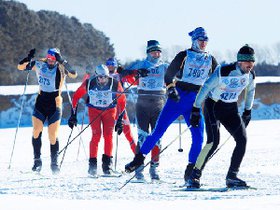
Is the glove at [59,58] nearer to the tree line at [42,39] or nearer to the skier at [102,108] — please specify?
the skier at [102,108]

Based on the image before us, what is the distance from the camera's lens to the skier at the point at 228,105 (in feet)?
31.4

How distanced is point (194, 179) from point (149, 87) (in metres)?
2.37

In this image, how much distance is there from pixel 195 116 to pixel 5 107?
65.9 ft

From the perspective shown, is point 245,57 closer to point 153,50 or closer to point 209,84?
point 209,84

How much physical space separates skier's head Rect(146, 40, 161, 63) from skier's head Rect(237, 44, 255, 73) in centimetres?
218

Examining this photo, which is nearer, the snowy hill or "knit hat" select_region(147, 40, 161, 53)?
"knit hat" select_region(147, 40, 161, 53)

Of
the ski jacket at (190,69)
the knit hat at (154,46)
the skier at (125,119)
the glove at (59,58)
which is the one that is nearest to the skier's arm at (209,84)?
the ski jacket at (190,69)

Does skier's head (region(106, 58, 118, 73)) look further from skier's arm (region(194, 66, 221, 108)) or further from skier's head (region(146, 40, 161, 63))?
skier's arm (region(194, 66, 221, 108))

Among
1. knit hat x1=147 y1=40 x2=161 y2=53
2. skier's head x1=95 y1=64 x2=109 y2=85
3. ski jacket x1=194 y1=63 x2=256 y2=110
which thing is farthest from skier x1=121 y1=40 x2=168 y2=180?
ski jacket x1=194 y1=63 x2=256 y2=110

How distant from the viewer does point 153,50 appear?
11617mm

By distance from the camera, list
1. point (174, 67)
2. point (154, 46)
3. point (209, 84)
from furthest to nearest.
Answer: point (154, 46) < point (174, 67) < point (209, 84)

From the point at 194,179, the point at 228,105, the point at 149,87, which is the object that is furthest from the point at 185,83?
the point at 149,87

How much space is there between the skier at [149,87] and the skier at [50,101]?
4.39 ft

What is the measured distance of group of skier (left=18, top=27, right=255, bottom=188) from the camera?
9.73m
